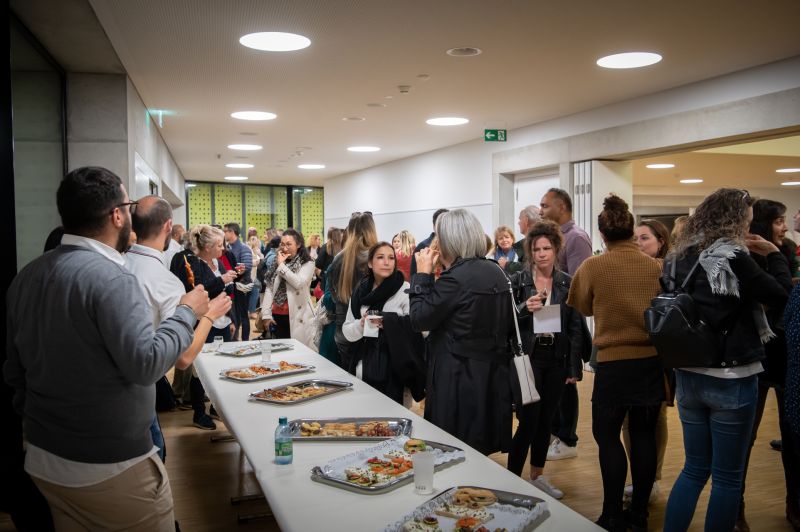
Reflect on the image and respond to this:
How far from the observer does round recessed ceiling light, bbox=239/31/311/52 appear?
17.0 ft

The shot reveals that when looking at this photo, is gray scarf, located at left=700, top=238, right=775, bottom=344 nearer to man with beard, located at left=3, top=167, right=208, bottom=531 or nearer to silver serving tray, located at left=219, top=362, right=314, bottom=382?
man with beard, located at left=3, top=167, right=208, bottom=531

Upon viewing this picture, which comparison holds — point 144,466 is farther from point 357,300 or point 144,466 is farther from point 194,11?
point 194,11

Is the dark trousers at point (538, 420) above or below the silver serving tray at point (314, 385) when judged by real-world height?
below

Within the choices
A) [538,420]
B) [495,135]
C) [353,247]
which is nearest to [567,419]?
[538,420]

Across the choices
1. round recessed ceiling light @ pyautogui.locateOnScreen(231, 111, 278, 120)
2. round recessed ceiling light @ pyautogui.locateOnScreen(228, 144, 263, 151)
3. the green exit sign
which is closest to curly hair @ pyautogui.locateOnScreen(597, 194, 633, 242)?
round recessed ceiling light @ pyautogui.locateOnScreen(231, 111, 278, 120)

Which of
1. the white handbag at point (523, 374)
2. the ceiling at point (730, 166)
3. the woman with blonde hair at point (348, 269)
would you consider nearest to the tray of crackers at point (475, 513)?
the white handbag at point (523, 374)

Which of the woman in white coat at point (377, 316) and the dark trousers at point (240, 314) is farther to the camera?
the dark trousers at point (240, 314)

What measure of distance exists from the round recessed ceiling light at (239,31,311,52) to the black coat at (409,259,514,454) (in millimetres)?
2816

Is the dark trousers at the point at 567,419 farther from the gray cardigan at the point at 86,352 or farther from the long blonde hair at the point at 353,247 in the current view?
the gray cardigan at the point at 86,352

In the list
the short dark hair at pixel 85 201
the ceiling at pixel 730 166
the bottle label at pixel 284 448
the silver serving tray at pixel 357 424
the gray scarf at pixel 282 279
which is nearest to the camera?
the short dark hair at pixel 85 201

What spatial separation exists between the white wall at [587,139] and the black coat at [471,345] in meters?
4.20

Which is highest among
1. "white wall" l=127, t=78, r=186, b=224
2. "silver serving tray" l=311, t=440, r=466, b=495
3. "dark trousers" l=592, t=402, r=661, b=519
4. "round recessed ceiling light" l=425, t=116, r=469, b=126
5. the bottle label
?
"round recessed ceiling light" l=425, t=116, r=469, b=126

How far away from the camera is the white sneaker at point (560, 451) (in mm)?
4781

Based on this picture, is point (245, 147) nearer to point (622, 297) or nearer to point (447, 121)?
point (447, 121)
